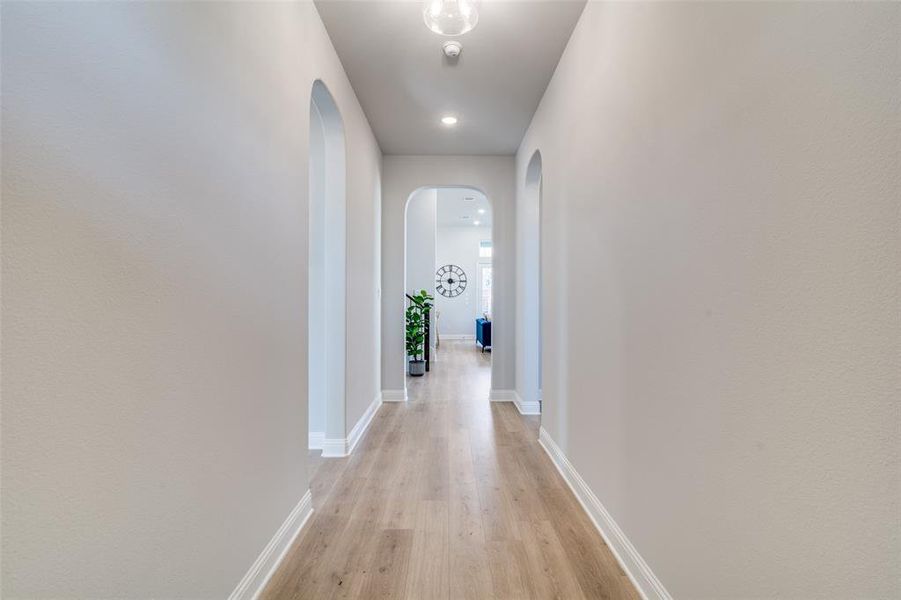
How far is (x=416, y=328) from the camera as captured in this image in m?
5.74

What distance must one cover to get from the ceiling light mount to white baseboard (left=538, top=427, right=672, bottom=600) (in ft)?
8.41

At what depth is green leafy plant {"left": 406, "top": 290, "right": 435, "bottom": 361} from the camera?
5637 mm

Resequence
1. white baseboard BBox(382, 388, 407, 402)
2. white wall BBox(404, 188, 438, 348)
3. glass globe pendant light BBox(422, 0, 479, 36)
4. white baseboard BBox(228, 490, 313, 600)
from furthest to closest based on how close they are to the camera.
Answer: white wall BBox(404, 188, 438, 348) → white baseboard BBox(382, 388, 407, 402) → glass globe pendant light BBox(422, 0, 479, 36) → white baseboard BBox(228, 490, 313, 600)

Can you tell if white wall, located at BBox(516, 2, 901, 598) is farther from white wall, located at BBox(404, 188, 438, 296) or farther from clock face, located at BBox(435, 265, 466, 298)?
clock face, located at BBox(435, 265, 466, 298)

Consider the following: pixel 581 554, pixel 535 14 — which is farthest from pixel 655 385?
pixel 535 14

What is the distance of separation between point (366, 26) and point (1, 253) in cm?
220

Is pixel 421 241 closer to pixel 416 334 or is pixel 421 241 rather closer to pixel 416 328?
pixel 416 328

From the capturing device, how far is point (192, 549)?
109 centimetres

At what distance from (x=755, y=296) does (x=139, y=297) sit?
140 centimetres

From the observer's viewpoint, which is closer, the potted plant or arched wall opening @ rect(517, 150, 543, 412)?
arched wall opening @ rect(517, 150, 543, 412)

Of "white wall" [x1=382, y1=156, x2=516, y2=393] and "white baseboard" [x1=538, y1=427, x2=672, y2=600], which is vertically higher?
"white wall" [x1=382, y1=156, x2=516, y2=393]

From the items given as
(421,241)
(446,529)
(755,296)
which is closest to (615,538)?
(446,529)

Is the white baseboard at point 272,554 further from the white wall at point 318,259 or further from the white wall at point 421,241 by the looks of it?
the white wall at point 421,241

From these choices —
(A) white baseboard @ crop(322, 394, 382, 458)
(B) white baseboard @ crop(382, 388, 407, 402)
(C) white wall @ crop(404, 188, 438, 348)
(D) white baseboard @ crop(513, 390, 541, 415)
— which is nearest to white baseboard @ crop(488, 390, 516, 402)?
(D) white baseboard @ crop(513, 390, 541, 415)
